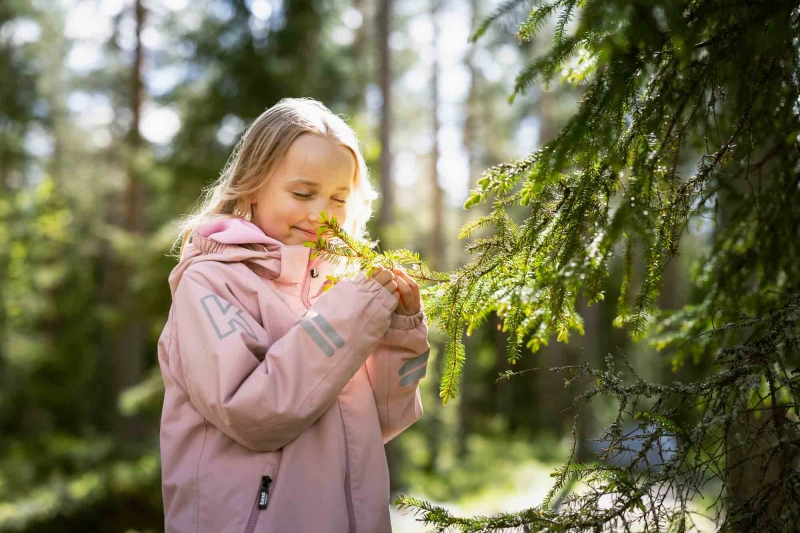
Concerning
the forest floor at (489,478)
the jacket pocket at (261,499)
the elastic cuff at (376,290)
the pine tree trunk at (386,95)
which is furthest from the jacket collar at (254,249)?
the pine tree trunk at (386,95)

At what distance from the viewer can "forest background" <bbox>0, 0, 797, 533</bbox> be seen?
905 centimetres

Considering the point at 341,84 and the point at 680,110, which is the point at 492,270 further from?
the point at 341,84

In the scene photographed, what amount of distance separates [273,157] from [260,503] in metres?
1.09

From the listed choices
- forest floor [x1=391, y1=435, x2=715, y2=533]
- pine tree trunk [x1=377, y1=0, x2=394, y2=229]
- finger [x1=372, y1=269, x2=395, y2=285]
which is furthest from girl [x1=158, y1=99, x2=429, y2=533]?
pine tree trunk [x1=377, y1=0, x2=394, y2=229]

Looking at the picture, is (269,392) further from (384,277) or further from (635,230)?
(635,230)

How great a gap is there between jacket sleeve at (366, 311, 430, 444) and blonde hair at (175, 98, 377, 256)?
1.71 ft

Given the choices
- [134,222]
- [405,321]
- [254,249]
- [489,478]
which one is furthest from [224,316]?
[134,222]

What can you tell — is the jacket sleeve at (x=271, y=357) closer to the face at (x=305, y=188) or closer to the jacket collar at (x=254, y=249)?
the jacket collar at (x=254, y=249)

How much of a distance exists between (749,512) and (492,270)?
Answer: 972mm

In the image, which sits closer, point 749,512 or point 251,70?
point 749,512

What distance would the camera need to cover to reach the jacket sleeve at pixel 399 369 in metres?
1.99

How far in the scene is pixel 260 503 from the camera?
1762mm

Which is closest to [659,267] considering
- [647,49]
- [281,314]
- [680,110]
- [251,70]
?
[680,110]

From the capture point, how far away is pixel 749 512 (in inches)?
68.4
